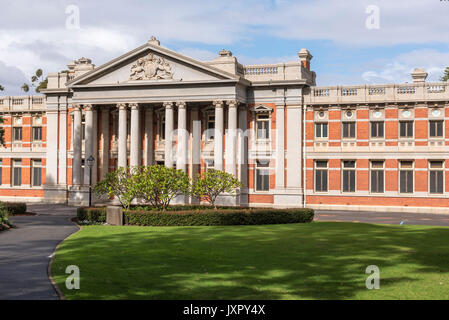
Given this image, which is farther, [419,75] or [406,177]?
[419,75]

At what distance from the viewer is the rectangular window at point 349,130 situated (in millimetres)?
46438

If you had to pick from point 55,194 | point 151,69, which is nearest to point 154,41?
point 151,69

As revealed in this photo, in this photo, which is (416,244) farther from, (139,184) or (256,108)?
(256,108)

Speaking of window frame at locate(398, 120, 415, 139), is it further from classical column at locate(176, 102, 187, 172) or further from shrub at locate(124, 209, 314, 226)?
shrub at locate(124, 209, 314, 226)

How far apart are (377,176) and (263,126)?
10549 millimetres

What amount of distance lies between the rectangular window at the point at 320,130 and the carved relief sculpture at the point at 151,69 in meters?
13.3

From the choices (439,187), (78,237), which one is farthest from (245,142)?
(78,237)

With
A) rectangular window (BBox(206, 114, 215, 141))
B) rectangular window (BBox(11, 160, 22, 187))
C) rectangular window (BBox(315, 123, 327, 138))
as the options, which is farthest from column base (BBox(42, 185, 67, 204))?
rectangular window (BBox(315, 123, 327, 138))

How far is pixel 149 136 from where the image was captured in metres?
50.8

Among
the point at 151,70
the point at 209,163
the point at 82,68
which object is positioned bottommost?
the point at 209,163

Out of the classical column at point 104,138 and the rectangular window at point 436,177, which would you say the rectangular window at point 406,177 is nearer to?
the rectangular window at point 436,177

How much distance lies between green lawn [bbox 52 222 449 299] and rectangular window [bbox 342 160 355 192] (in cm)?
2055

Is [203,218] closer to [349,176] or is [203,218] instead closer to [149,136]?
[349,176]
